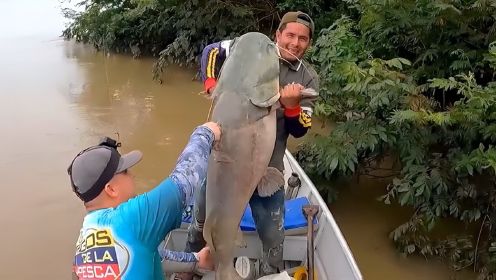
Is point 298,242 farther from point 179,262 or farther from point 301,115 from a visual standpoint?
point 301,115

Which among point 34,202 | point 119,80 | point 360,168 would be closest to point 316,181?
point 360,168

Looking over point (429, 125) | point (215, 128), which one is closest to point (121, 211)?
point (215, 128)

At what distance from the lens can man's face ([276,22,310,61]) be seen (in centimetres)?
314

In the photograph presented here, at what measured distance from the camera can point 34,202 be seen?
616 cm

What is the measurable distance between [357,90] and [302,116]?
7.06 ft

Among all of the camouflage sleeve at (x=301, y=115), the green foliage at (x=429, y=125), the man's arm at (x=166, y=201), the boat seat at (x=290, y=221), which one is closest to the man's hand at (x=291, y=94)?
the camouflage sleeve at (x=301, y=115)

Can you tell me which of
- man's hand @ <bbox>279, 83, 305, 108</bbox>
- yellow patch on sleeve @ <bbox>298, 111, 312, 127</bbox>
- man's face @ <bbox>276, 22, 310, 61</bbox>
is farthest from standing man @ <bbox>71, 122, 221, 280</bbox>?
man's face @ <bbox>276, 22, 310, 61</bbox>

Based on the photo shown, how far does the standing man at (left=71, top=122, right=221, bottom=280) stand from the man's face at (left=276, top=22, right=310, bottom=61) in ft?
3.75

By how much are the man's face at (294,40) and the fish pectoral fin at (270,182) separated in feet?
2.18

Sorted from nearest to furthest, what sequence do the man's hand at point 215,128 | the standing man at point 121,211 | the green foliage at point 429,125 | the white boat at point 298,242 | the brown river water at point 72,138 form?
1. the standing man at point 121,211
2. the man's hand at point 215,128
3. the white boat at point 298,242
4. the green foliage at point 429,125
5. the brown river water at point 72,138

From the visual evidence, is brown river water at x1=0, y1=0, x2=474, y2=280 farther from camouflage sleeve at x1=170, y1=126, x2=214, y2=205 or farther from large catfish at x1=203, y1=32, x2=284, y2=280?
camouflage sleeve at x1=170, y1=126, x2=214, y2=205

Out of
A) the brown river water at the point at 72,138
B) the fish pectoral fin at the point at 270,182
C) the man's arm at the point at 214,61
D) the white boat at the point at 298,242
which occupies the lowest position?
the brown river water at the point at 72,138

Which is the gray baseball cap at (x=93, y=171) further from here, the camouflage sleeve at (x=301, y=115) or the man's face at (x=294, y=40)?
the man's face at (x=294, y=40)

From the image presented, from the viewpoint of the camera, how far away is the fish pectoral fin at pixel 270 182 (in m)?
3.05
